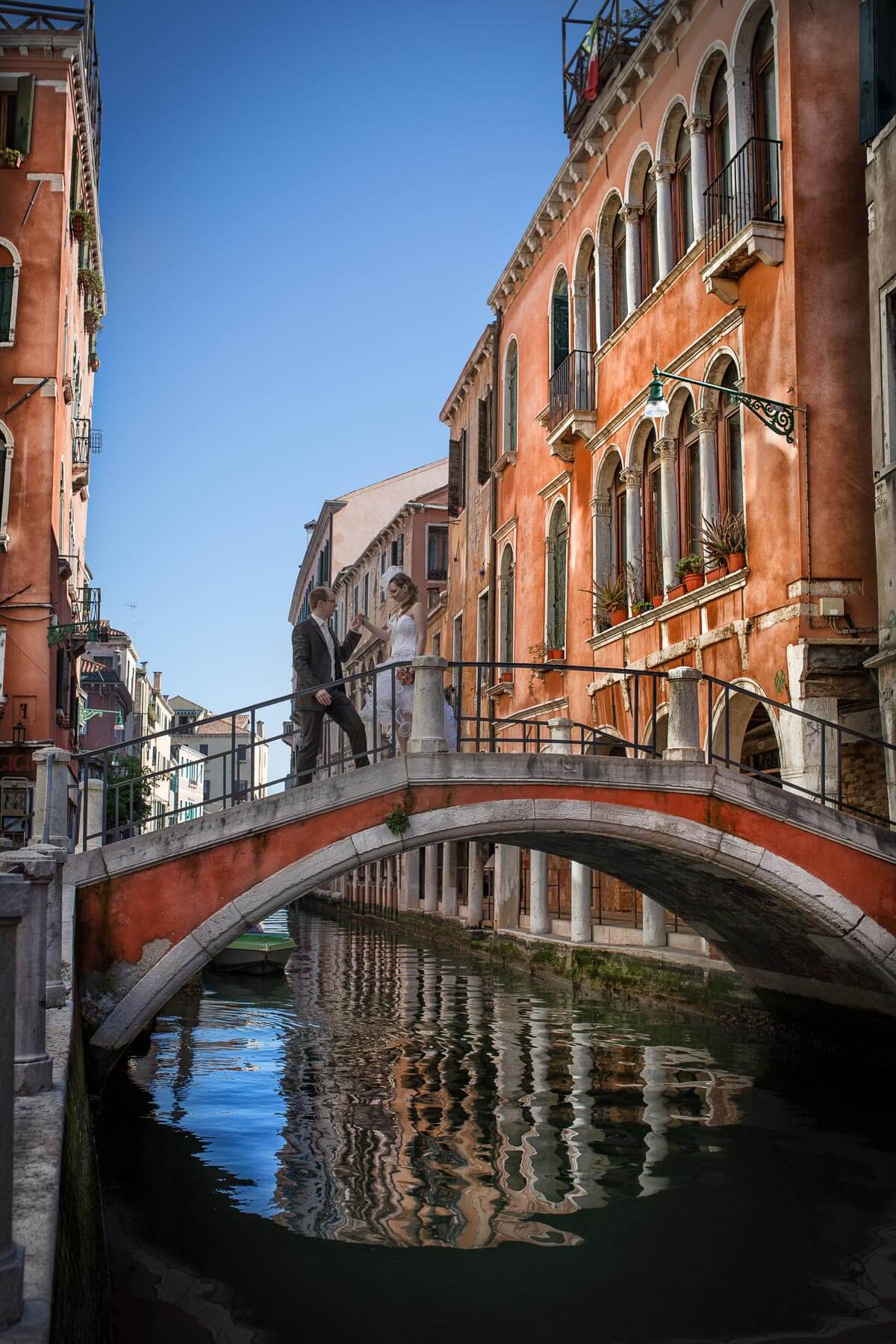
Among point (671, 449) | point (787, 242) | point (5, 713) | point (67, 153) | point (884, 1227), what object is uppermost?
point (67, 153)

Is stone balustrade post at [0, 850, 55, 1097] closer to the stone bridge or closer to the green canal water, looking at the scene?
the green canal water

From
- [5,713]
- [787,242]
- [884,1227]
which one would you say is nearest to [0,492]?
[5,713]

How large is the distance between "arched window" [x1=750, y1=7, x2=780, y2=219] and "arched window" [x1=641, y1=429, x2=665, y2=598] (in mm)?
3380

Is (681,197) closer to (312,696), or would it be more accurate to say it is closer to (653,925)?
(653,925)

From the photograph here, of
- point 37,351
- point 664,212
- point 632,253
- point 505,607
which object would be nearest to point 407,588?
point 664,212

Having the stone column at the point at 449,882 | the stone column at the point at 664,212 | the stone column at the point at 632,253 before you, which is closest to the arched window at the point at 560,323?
the stone column at the point at 632,253

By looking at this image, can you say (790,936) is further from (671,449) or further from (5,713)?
(5,713)

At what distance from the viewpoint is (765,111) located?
13.3 meters

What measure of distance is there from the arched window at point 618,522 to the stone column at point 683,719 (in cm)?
655

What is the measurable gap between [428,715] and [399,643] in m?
0.56

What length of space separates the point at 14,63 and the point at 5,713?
10581mm

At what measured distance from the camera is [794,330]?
40.4 ft

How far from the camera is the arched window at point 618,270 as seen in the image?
17.4 meters

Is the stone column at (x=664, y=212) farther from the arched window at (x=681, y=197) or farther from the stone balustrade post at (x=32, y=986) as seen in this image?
the stone balustrade post at (x=32, y=986)
